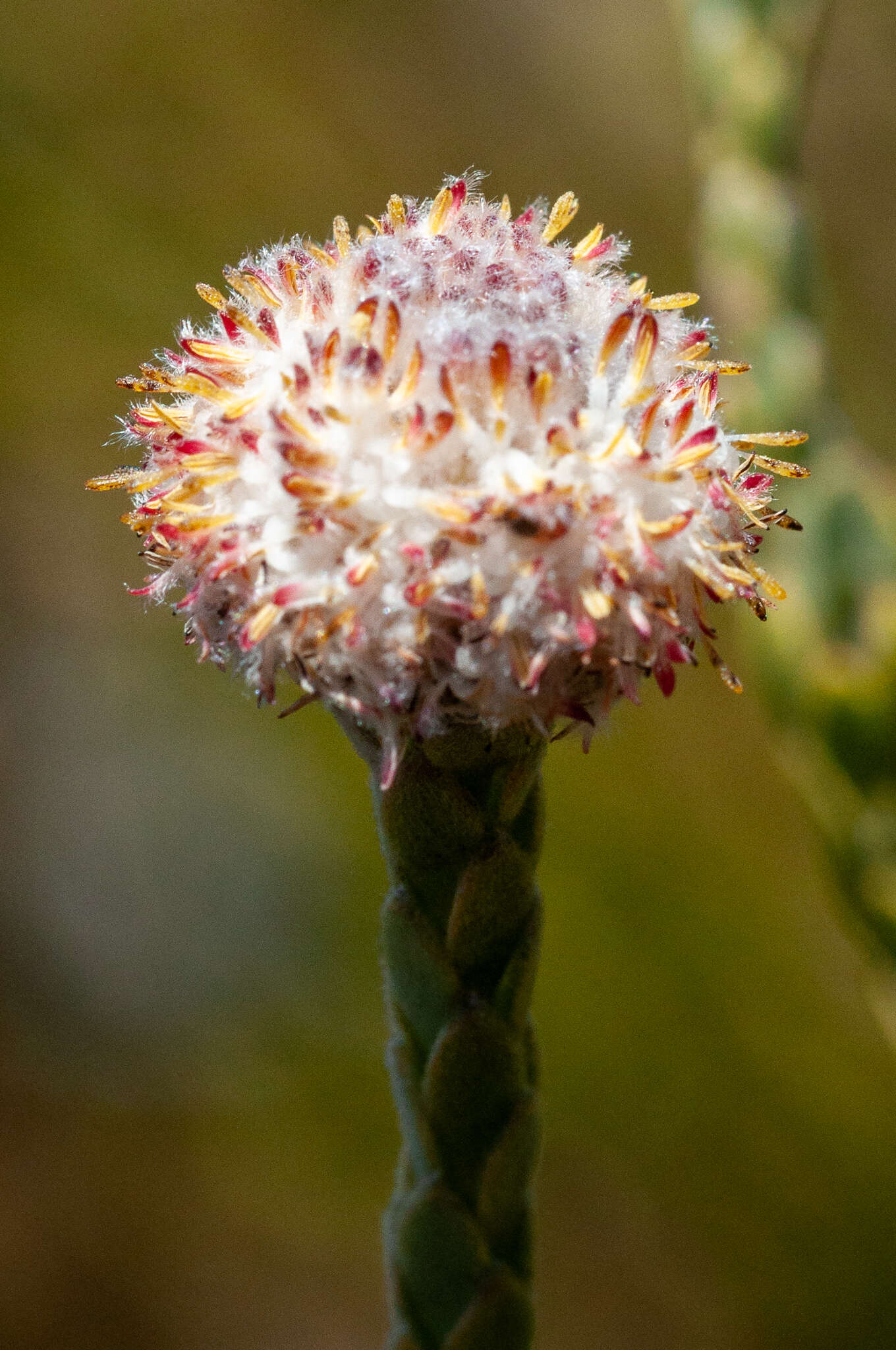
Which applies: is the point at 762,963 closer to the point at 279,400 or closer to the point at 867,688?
the point at 867,688

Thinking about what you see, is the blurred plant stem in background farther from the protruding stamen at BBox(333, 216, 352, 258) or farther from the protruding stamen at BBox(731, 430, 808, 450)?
the protruding stamen at BBox(333, 216, 352, 258)

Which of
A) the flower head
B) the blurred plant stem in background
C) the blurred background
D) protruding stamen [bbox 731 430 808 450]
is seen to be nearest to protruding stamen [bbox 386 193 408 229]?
the flower head

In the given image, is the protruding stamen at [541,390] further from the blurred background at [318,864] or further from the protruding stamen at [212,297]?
the blurred background at [318,864]

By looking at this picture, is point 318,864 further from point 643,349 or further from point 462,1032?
point 643,349

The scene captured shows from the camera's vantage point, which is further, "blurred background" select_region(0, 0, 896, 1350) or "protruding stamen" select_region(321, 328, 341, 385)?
"blurred background" select_region(0, 0, 896, 1350)

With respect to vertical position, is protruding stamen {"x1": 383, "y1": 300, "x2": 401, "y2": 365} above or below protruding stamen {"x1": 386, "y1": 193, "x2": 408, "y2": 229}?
below

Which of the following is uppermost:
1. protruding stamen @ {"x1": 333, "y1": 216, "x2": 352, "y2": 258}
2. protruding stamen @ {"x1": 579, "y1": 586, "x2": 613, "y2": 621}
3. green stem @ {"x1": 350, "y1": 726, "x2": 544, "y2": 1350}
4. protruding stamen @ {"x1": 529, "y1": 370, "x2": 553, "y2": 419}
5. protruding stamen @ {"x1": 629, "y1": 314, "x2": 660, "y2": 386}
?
protruding stamen @ {"x1": 333, "y1": 216, "x2": 352, "y2": 258}

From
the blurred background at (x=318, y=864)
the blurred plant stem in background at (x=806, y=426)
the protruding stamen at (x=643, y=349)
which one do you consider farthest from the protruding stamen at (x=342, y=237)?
the blurred background at (x=318, y=864)

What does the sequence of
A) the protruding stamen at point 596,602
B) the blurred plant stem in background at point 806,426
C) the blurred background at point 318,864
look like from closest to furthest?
the protruding stamen at point 596,602, the blurred plant stem in background at point 806,426, the blurred background at point 318,864
